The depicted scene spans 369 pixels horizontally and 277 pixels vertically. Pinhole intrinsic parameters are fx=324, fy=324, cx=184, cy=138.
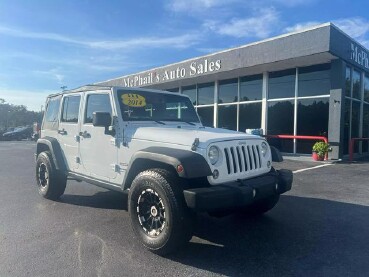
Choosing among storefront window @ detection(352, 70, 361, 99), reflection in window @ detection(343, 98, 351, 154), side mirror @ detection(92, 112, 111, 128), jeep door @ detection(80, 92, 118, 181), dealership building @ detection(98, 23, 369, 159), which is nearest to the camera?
side mirror @ detection(92, 112, 111, 128)

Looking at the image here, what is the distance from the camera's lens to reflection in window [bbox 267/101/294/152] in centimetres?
1471

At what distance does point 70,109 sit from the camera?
5.93 m

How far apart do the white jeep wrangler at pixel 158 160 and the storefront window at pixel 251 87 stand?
1073cm

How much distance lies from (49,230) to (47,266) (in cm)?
120

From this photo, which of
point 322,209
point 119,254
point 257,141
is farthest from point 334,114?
point 119,254

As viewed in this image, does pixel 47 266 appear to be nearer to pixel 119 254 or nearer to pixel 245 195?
pixel 119 254

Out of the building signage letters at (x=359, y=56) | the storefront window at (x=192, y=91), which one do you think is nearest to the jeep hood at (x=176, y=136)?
the building signage letters at (x=359, y=56)

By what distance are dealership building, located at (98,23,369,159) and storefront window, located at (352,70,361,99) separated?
4cm

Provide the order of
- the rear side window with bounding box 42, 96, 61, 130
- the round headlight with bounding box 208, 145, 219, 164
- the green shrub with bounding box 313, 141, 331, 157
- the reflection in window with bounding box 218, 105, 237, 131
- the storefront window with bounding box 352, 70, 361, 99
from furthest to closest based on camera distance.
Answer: the reflection in window with bounding box 218, 105, 237, 131
the storefront window with bounding box 352, 70, 361, 99
the green shrub with bounding box 313, 141, 331, 157
the rear side window with bounding box 42, 96, 61, 130
the round headlight with bounding box 208, 145, 219, 164

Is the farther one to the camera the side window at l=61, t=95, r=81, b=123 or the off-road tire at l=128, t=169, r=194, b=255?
the side window at l=61, t=95, r=81, b=123

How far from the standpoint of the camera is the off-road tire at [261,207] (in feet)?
16.1

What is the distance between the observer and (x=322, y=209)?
5.54m

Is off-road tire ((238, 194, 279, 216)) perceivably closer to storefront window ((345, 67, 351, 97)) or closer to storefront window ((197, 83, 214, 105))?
storefront window ((345, 67, 351, 97))

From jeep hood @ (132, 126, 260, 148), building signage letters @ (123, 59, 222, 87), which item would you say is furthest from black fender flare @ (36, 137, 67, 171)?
building signage letters @ (123, 59, 222, 87)
